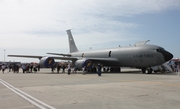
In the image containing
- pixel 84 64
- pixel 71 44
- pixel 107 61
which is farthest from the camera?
pixel 71 44

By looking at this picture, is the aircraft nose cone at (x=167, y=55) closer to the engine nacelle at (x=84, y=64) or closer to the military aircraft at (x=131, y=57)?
the military aircraft at (x=131, y=57)

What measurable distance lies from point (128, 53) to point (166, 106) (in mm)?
20484

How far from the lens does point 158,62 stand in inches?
934

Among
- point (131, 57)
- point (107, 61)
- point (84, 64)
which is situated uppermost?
point (131, 57)

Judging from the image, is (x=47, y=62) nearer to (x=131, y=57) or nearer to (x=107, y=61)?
(x=107, y=61)

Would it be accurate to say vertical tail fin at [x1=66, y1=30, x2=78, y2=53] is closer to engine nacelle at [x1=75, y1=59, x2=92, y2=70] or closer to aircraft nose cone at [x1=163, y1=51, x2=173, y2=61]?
engine nacelle at [x1=75, y1=59, x2=92, y2=70]

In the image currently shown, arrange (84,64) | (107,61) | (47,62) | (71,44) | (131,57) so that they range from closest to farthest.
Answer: (131,57), (84,64), (47,62), (107,61), (71,44)

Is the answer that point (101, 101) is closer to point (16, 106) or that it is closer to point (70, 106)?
point (70, 106)

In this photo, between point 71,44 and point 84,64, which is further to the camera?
point 71,44

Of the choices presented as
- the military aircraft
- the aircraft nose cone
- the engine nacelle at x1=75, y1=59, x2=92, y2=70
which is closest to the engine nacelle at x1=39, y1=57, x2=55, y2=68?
the military aircraft

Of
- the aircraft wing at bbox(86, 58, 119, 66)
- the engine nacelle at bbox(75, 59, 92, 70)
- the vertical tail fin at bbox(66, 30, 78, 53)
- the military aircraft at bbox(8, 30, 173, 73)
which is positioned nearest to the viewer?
the military aircraft at bbox(8, 30, 173, 73)

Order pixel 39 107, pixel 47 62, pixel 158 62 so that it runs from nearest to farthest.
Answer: pixel 39 107, pixel 158 62, pixel 47 62

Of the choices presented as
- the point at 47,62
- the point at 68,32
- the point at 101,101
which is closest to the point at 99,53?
the point at 47,62

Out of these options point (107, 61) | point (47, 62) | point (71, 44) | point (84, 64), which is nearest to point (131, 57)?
point (107, 61)
